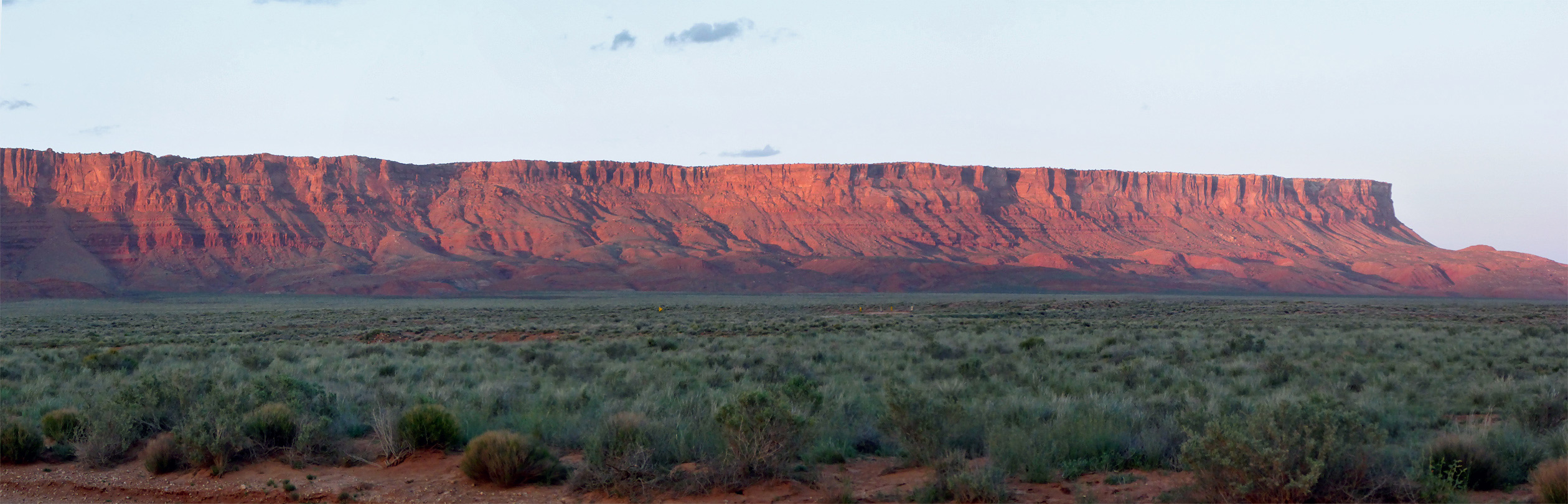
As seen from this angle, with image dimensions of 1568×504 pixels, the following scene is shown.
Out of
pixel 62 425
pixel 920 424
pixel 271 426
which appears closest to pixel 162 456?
pixel 271 426

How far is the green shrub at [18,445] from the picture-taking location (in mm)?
8266

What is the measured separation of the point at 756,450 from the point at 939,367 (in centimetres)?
822

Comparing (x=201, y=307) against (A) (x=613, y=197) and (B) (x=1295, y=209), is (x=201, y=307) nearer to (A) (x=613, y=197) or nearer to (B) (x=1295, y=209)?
(A) (x=613, y=197)

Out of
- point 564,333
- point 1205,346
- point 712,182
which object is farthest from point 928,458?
point 712,182

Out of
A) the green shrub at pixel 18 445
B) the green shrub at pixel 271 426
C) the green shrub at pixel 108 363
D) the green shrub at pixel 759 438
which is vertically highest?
the green shrub at pixel 759 438

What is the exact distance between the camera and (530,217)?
110062 mm

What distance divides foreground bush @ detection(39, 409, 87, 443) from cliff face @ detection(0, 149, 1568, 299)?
3144 inches

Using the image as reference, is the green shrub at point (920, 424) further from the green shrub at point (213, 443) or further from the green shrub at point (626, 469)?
the green shrub at point (213, 443)

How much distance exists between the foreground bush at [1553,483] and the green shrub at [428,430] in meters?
7.85

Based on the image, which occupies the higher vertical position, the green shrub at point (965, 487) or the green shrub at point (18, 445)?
the green shrub at point (965, 487)

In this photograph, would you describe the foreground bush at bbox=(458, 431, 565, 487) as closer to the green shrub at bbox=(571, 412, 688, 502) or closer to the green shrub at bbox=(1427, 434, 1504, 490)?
the green shrub at bbox=(571, 412, 688, 502)

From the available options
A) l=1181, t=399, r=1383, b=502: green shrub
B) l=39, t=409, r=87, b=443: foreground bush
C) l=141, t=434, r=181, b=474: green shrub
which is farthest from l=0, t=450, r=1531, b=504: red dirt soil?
l=39, t=409, r=87, b=443: foreground bush

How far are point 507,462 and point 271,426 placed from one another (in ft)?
8.79

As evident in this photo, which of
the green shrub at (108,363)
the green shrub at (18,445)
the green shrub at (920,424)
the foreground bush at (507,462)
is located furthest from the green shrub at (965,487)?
the green shrub at (108,363)
